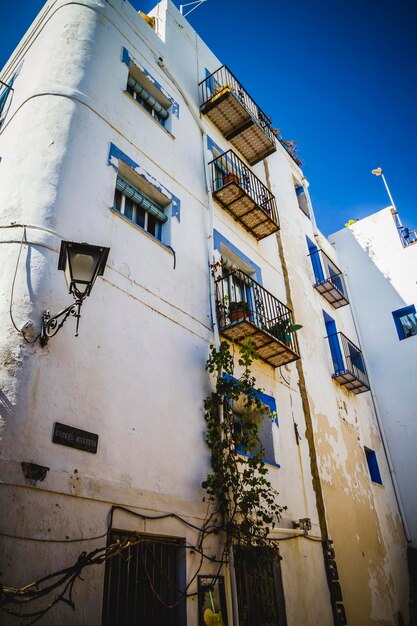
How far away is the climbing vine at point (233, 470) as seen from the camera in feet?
22.2

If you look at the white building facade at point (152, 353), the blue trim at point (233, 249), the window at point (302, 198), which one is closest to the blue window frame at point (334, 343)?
the white building facade at point (152, 353)

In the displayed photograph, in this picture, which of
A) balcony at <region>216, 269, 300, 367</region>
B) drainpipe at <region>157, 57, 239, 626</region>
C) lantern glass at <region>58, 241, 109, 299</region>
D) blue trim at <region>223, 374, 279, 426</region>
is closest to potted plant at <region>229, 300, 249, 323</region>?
balcony at <region>216, 269, 300, 367</region>

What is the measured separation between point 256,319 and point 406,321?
8.60 m

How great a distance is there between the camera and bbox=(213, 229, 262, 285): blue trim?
10.1 meters

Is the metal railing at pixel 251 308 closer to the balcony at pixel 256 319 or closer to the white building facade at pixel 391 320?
the balcony at pixel 256 319

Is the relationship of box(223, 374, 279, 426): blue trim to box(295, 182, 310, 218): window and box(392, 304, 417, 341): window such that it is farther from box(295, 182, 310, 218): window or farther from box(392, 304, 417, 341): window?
box(295, 182, 310, 218): window

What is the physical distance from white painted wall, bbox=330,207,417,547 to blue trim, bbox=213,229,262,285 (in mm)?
6864

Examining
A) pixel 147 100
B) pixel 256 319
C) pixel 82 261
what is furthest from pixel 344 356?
pixel 82 261

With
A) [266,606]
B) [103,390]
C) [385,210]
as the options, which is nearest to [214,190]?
[103,390]

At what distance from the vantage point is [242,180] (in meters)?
12.3

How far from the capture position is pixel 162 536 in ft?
19.1

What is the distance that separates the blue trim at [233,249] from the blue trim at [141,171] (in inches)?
48.9

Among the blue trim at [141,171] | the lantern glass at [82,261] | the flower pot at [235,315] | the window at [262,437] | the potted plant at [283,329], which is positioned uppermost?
the blue trim at [141,171]

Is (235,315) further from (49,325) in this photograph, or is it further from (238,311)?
(49,325)
